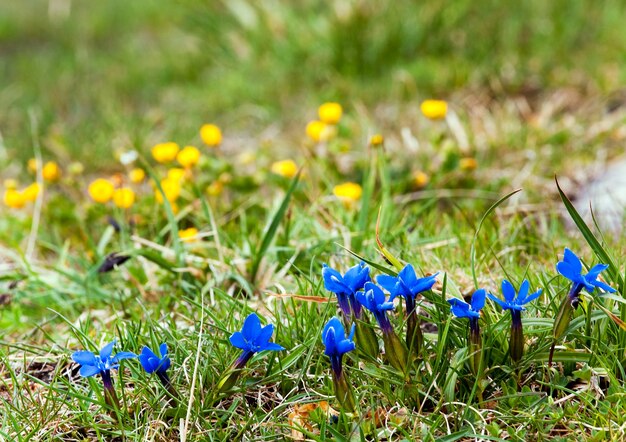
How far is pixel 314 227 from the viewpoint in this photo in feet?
9.27

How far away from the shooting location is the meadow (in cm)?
171

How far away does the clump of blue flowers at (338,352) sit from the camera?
1.55m

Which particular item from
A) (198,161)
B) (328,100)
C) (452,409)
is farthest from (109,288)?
(328,100)

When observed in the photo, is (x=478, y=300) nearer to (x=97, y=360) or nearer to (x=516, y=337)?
(x=516, y=337)

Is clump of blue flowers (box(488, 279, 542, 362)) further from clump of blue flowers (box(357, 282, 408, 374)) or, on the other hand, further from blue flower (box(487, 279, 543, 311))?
clump of blue flowers (box(357, 282, 408, 374))

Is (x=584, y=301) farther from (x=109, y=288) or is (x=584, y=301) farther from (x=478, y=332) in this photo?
(x=109, y=288)

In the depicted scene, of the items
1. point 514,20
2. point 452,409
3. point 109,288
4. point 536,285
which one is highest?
point 514,20

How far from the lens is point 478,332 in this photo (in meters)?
1.66

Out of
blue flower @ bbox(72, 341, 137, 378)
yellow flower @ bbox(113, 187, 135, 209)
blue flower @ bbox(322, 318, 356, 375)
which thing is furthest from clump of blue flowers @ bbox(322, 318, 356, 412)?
yellow flower @ bbox(113, 187, 135, 209)

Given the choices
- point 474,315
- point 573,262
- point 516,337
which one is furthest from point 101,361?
point 573,262

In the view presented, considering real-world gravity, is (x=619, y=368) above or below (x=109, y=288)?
above

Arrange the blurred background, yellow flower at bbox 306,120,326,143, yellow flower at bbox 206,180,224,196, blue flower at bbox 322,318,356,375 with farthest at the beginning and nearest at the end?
1. the blurred background
2. yellow flower at bbox 306,120,326,143
3. yellow flower at bbox 206,180,224,196
4. blue flower at bbox 322,318,356,375

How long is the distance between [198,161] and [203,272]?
807 millimetres

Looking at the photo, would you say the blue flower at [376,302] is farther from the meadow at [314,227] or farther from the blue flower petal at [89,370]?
the blue flower petal at [89,370]
